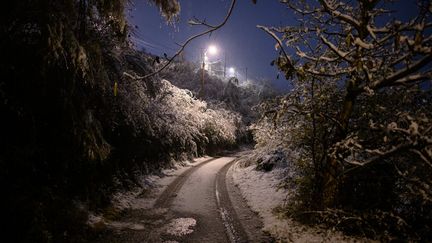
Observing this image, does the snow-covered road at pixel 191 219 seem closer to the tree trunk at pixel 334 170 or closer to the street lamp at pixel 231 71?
the tree trunk at pixel 334 170

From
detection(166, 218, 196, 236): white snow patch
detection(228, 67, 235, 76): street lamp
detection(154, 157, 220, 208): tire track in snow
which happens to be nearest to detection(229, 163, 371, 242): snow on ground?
detection(166, 218, 196, 236): white snow patch

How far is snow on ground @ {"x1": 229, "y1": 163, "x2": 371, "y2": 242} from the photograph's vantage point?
27.1 feet

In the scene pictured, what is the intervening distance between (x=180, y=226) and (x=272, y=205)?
164 inches

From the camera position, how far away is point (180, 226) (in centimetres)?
927

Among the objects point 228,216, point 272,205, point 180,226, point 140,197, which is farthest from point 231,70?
point 180,226

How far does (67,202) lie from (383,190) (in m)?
8.76

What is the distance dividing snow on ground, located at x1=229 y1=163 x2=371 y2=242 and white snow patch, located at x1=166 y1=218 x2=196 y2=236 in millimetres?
2319

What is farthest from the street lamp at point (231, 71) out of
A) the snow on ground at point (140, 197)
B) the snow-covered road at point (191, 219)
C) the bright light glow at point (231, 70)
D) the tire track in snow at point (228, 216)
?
the snow-covered road at point (191, 219)

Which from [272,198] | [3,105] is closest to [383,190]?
[272,198]

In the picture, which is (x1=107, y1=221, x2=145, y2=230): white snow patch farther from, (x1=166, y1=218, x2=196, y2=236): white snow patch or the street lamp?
the street lamp

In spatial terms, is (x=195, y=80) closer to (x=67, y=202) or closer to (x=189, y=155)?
(x=189, y=155)

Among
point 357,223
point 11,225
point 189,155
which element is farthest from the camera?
point 189,155

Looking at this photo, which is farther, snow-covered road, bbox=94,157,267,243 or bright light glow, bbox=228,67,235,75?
bright light glow, bbox=228,67,235,75

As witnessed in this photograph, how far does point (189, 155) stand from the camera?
27.2 metres
